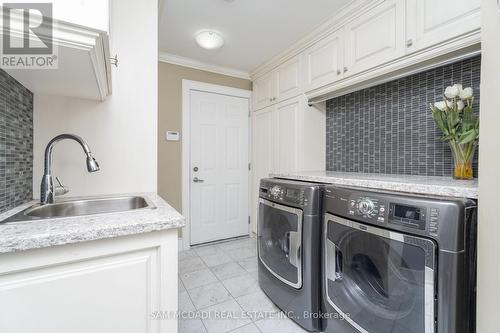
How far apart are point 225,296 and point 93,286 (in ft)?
4.18

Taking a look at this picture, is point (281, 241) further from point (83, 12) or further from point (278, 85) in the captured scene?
point (278, 85)

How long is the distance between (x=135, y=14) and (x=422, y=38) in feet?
5.89

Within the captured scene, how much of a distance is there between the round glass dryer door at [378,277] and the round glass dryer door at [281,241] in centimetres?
20

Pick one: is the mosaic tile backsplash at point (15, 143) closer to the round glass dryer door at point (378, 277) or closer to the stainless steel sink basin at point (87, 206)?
the stainless steel sink basin at point (87, 206)

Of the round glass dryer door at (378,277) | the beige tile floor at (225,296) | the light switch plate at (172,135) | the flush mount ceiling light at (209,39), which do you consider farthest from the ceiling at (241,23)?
the beige tile floor at (225,296)

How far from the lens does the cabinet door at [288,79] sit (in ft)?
7.86

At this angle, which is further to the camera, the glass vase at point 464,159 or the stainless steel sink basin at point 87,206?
the glass vase at point 464,159

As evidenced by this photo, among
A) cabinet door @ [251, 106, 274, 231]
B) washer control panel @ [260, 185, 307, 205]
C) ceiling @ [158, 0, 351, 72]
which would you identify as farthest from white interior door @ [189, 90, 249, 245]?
washer control panel @ [260, 185, 307, 205]

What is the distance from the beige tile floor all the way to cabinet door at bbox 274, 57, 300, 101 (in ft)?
6.02

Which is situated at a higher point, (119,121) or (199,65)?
(199,65)

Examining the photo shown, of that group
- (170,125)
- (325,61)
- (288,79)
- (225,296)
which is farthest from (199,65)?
(225,296)

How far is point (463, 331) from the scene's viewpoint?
0.89 m

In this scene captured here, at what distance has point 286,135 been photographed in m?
2.55

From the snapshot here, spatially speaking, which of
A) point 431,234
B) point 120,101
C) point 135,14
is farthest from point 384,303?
point 135,14
